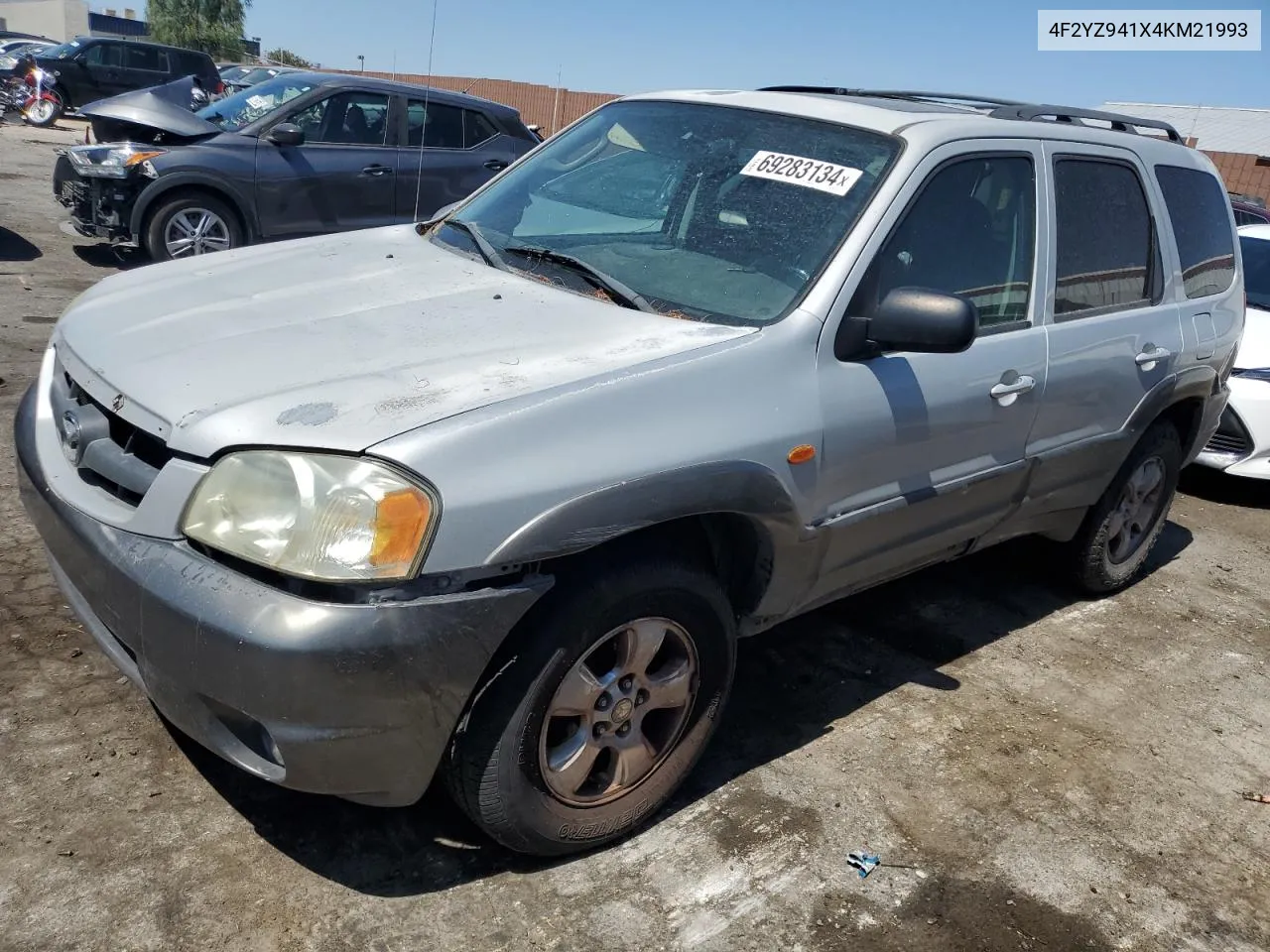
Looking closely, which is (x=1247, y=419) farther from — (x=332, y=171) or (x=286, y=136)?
(x=286, y=136)

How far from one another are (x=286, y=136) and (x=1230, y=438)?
276 inches

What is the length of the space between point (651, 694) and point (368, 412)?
1.03 metres

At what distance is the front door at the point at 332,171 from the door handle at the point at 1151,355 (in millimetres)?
6684

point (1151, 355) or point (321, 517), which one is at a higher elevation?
point (1151, 355)

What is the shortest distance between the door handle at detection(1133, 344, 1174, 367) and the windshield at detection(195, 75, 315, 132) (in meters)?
7.41

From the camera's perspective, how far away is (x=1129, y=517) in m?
4.73

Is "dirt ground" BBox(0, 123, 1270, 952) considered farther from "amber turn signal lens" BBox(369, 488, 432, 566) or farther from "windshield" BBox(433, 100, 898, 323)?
"windshield" BBox(433, 100, 898, 323)

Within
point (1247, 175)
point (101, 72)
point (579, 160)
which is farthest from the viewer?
point (1247, 175)

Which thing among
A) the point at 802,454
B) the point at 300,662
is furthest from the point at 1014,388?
the point at 300,662

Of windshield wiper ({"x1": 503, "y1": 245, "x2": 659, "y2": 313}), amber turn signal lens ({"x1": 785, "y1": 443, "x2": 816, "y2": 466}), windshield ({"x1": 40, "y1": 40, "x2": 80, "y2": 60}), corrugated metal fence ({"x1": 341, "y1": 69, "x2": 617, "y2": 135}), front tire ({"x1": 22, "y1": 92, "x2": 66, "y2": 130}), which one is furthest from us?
corrugated metal fence ({"x1": 341, "y1": 69, "x2": 617, "y2": 135})

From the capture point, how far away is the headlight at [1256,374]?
6.30m

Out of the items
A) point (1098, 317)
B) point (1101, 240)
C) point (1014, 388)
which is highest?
point (1101, 240)

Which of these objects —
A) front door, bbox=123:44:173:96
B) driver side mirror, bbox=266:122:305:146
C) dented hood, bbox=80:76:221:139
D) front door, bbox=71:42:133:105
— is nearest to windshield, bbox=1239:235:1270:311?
driver side mirror, bbox=266:122:305:146

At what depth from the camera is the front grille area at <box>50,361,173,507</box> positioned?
8.13 feet
